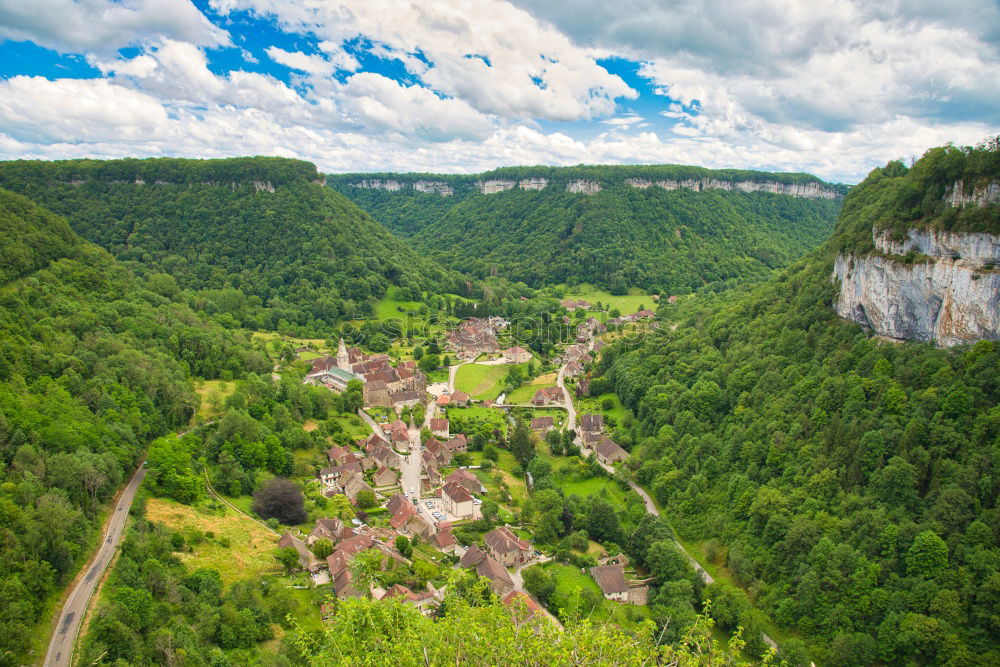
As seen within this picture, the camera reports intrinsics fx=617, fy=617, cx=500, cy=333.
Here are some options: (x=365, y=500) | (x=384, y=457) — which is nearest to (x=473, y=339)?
(x=384, y=457)

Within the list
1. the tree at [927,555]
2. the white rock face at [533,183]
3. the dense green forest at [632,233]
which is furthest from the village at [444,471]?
the white rock face at [533,183]

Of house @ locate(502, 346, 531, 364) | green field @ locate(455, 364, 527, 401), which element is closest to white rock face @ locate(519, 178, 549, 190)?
house @ locate(502, 346, 531, 364)

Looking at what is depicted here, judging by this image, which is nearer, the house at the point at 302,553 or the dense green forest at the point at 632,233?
the house at the point at 302,553

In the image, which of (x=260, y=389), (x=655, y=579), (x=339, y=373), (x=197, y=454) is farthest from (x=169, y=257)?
(x=655, y=579)

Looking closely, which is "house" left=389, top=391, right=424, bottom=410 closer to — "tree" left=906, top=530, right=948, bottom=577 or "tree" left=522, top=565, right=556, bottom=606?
"tree" left=522, top=565, right=556, bottom=606

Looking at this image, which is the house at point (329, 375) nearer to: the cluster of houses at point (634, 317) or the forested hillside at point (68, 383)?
the forested hillside at point (68, 383)

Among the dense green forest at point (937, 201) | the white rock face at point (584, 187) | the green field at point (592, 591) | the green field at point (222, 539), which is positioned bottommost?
the green field at point (592, 591)
